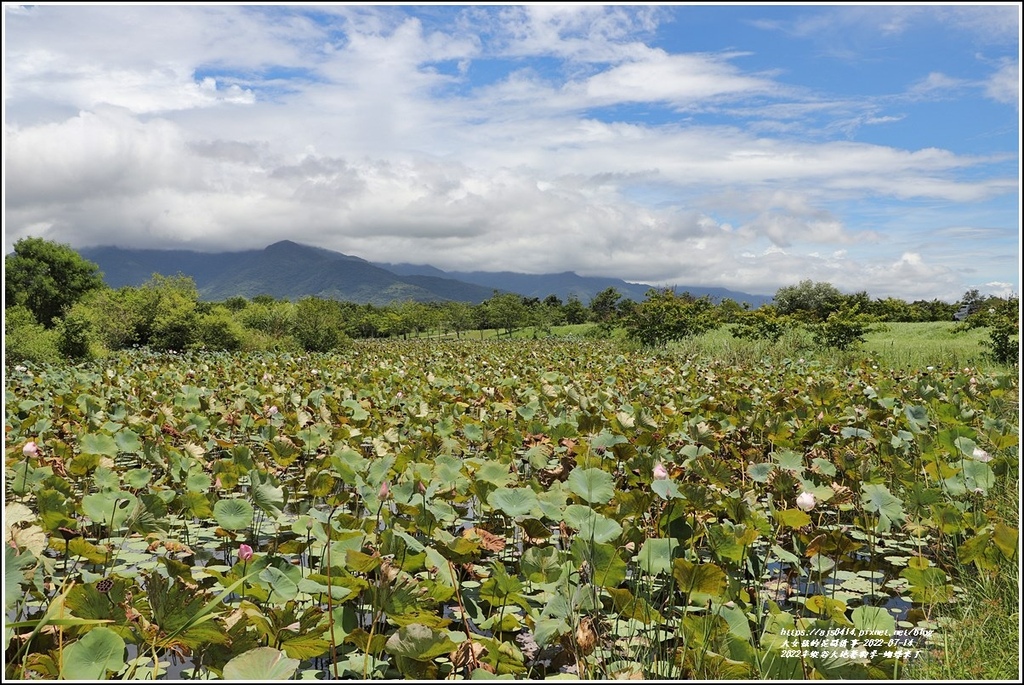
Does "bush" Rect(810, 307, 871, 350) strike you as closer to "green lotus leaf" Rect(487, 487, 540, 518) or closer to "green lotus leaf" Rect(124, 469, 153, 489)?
"green lotus leaf" Rect(487, 487, 540, 518)

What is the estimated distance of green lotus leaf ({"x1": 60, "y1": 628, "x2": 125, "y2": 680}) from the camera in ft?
5.68

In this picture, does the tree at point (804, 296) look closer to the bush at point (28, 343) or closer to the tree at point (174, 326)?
the tree at point (174, 326)

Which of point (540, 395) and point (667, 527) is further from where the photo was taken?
point (540, 395)

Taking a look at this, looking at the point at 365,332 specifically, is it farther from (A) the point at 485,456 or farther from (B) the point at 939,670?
(B) the point at 939,670

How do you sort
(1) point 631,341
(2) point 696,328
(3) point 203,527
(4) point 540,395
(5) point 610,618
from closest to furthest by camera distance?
1. (5) point 610,618
2. (3) point 203,527
3. (4) point 540,395
4. (2) point 696,328
5. (1) point 631,341

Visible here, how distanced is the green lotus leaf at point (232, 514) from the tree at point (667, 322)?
59.6 ft

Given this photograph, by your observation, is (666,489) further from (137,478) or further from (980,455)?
(137,478)

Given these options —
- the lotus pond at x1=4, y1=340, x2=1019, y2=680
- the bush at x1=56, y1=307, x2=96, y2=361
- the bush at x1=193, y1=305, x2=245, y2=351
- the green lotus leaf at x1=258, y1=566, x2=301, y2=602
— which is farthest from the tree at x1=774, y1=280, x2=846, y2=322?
the green lotus leaf at x1=258, y1=566, x2=301, y2=602

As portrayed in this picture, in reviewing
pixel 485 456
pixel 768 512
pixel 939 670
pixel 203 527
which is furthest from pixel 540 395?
pixel 939 670

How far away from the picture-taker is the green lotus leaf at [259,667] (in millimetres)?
1695

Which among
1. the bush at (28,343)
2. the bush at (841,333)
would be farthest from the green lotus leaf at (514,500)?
the bush at (841,333)

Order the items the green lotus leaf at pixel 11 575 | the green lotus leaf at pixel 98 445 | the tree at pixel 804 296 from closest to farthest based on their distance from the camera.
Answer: the green lotus leaf at pixel 11 575, the green lotus leaf at pixel 98 445, the tree at pixel 804 296

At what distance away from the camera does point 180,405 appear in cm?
661

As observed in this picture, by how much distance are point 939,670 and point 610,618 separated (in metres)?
1.10
